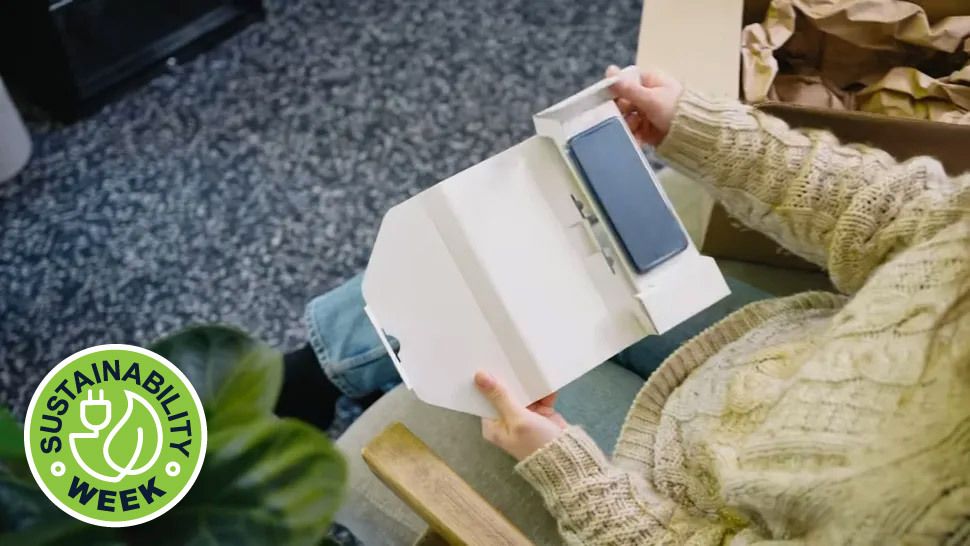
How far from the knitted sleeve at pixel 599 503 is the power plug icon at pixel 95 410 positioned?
0.34m

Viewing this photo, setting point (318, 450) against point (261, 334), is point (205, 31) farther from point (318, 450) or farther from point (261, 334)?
point (318, 450)

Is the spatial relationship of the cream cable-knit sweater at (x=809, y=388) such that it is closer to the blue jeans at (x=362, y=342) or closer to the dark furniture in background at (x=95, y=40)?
the blue jeans at (x=362, y=342)

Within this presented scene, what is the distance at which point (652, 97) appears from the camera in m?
0.75

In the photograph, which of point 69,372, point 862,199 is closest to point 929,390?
point 862,199

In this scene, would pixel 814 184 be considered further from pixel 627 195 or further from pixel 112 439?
pixel 112 439

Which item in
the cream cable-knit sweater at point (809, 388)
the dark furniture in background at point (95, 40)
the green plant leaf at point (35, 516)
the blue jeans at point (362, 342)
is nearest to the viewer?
the green plant leaf at point (35, 516)

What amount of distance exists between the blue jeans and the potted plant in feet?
1.22

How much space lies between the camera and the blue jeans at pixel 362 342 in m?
0.78

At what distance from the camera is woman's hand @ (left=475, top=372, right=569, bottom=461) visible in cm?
67

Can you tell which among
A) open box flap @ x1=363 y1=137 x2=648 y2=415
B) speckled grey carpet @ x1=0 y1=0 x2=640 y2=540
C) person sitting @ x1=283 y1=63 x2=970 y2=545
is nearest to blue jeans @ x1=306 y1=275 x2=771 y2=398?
person sitting @ x1=283 y1=63 x2=970 y2=545

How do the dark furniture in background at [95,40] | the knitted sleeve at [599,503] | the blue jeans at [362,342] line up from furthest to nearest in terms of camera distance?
the dark furniture in background at [95,40] < the blue jeans at [362,342] < the knitted sleeve at [599,503]

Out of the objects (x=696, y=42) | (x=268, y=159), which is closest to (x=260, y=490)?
(x=696, y=42)

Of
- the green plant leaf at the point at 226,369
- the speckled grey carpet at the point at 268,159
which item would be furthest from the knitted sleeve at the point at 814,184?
the speckled grey carpet at the point at 268,159

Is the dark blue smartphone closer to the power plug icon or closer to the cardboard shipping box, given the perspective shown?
the cardboard shipping box
